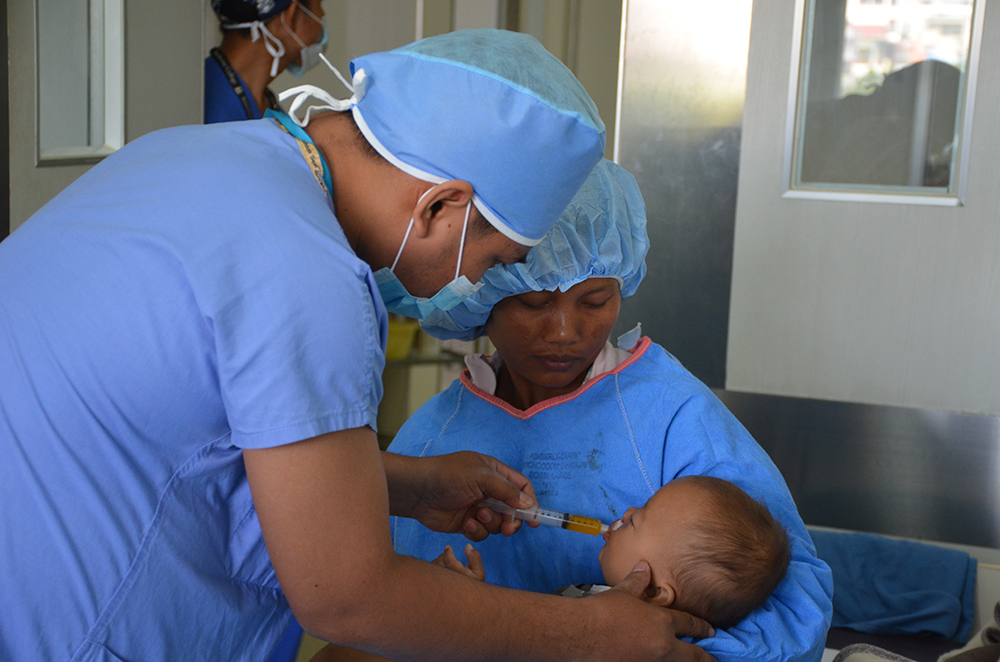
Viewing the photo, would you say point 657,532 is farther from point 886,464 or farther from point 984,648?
point 886,464

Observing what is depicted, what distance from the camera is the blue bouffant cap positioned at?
2.14 meters

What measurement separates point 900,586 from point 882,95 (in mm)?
1393

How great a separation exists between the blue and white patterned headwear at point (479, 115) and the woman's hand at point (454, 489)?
462 mm

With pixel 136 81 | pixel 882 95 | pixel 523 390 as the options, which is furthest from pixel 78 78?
pixel 882 95

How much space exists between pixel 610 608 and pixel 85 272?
68 centimetres

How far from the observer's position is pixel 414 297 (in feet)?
3.27

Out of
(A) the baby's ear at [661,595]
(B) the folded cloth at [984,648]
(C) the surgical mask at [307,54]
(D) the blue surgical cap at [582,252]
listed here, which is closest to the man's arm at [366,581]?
(A) the baby's ear at [661,595]

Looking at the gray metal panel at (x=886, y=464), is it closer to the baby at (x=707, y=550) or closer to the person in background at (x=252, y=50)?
the baby at (x=707, y=550)

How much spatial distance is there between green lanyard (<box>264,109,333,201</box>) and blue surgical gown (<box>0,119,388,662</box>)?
4cm

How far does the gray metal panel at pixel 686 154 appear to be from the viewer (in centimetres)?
234

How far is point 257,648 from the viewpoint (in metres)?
0.93

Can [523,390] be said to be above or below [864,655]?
above

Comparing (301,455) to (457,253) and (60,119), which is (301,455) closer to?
(457,253)

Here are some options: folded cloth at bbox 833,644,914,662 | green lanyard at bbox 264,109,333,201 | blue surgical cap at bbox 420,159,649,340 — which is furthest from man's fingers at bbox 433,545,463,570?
folded cloth at bbox 833,644,914,662
